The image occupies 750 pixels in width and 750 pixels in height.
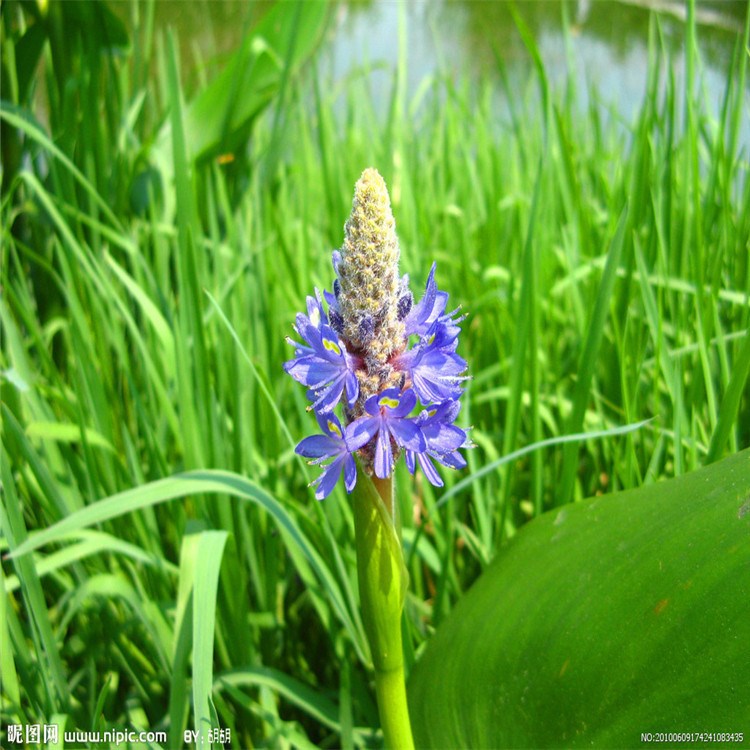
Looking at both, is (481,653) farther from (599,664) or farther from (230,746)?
(230,746)

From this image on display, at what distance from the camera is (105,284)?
4.81 ft

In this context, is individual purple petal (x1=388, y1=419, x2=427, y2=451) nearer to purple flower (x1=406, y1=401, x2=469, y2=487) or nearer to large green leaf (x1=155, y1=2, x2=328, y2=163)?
purple flower (x1=406, y1=401, x2=469, y2=487)

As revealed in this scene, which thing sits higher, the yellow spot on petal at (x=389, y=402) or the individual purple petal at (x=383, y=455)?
the yellow spot on petal at (x=389, y=402)

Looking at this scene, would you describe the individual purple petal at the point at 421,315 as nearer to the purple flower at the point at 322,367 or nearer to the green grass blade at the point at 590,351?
the purple flower at the point at 322,367

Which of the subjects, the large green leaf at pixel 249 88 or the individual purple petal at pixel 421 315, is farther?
the large green leaf at pixel 249 88

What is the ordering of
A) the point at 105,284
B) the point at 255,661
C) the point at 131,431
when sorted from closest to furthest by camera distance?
the point at 255,661
the point at 105,284
the point at 131,431

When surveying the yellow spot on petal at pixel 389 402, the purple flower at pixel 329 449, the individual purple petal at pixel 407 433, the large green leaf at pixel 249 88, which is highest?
the large green leaf at pixel 249 88

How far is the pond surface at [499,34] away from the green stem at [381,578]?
3.77 m

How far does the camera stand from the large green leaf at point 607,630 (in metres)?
0.77

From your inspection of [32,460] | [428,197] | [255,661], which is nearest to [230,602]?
[255,661]

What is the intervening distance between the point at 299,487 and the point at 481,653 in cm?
69

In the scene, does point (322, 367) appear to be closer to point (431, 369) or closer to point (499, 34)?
Answer: point (431, 369)

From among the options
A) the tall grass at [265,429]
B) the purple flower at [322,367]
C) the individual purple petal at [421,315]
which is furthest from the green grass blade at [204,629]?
the individual purple petal at [421,315]

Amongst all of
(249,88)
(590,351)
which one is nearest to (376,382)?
(590,351)
